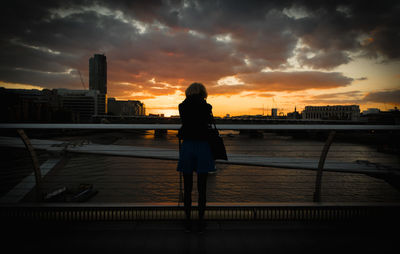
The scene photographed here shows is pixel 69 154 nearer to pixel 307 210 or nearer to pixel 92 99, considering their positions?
pixel 307 210

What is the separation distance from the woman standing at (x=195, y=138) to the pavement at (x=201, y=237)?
0.26 meters

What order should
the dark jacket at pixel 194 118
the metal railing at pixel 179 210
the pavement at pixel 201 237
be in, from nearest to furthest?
the pavement at pixel 201 237 < the dark jacket at pixel 194 118 < the metal railing at pixel 179 210

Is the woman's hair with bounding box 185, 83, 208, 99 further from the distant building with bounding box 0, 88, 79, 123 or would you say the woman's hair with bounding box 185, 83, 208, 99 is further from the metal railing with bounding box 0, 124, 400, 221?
the distant building with bounding box 0, 88, 79, 123

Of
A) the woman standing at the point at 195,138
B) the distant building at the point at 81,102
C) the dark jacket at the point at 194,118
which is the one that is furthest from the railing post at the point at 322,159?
the distant building at the point at 81,102

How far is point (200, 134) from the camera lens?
2463 millimetres

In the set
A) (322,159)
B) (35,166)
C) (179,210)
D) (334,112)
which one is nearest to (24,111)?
(35,166)

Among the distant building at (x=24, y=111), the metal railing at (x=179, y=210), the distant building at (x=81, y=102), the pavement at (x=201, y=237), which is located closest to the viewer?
the pavement at (x=201, y=237)

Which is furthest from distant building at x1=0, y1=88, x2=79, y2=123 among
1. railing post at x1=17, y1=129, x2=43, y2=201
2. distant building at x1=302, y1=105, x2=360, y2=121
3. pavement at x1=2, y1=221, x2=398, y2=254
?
distant building at x1=302, y1=105, x2=360, y2=121

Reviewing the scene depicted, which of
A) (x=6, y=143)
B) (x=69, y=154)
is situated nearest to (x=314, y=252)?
(x=6, y=143)

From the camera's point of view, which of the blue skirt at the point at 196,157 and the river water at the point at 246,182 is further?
the river water at the point at 246,182

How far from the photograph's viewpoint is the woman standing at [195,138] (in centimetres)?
246

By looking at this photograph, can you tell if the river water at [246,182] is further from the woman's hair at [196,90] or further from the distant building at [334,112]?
the distant building at [334,112]

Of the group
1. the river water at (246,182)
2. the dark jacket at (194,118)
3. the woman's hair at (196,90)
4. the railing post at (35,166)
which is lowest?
the river water at (246,182)

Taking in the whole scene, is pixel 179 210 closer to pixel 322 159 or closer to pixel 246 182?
pixel 322 159
